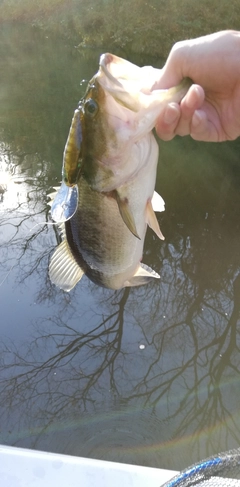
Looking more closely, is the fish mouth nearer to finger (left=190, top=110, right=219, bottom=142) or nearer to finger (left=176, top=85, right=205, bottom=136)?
finger (left=176, top=85, right=205, bottom=136)

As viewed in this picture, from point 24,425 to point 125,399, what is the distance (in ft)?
3.10

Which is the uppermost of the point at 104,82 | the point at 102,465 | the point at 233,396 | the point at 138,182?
the point at 104,82

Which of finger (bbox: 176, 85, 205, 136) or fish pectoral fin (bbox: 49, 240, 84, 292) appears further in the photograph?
fish pectoral fin (bbox: 49, 240, 84, 292)

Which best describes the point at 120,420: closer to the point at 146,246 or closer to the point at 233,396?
the point at 233,396

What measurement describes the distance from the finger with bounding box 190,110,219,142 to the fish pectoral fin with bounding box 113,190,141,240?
455mm

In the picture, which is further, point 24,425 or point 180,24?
point 180,24

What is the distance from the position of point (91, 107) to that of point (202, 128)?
1.90 feet

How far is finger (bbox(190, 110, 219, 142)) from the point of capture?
63.9 inches

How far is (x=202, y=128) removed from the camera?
174 centimetres

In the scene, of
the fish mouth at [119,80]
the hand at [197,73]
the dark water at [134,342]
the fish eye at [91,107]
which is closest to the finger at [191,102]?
the hand at [197,73]

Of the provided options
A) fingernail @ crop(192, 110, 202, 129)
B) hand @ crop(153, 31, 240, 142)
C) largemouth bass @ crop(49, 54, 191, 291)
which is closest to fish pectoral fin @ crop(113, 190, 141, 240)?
largemouth bass @ crop(49, 54, 191, 291)

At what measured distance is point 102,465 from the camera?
207 centimetres

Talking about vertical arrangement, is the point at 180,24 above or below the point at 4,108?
above

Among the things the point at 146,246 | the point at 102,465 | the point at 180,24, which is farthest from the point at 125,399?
the point at 180,24
